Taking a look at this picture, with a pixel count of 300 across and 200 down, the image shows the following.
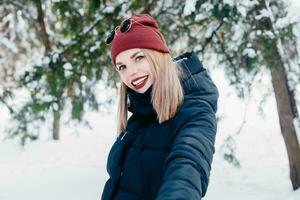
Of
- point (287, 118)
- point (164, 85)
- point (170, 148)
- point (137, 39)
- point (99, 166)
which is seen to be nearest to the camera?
point (170, 148)

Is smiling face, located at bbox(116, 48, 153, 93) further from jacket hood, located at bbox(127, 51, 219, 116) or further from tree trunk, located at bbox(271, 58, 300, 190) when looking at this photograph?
tree trunk, located at bbox(271, 58, 300, 190)

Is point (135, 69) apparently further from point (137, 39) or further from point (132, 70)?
point (137, 39)

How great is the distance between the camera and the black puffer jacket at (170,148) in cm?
143

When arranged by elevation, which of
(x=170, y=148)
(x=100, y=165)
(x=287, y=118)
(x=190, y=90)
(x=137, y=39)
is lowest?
(x=100, y=165)

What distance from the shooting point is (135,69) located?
181 cm

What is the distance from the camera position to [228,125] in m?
17.7

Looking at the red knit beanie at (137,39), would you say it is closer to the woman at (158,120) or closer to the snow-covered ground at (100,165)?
the woman at (158,120)

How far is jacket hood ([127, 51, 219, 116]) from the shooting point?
68.9 inches

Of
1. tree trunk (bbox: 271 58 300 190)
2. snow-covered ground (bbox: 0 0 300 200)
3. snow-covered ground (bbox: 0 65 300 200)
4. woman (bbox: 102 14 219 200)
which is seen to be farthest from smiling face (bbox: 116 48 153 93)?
Result: tree trunk (bbox: 271 58 300 190)

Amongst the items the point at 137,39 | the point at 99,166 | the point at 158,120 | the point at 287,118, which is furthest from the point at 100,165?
the point at 158,120

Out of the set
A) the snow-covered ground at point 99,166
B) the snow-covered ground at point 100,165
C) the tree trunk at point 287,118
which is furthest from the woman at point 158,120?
the tree trunk at point 287,118

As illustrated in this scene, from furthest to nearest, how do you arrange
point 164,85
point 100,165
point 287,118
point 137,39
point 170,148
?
point 100,165 → point 287,118 → point 137,39 → point 164,85 → point 170,148

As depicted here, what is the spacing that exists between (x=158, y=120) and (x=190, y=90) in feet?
0.57

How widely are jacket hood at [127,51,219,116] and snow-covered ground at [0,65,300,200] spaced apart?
5.88m
